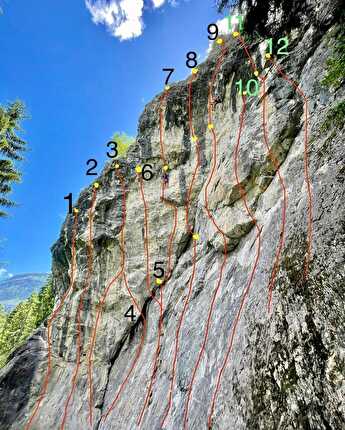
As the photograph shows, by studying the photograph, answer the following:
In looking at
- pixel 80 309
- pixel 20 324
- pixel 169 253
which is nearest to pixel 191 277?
pixel 169 253

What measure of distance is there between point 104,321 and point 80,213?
5.78m

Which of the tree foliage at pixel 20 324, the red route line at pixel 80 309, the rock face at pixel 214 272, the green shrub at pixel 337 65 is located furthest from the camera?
the tree foliage at pixel 20 324

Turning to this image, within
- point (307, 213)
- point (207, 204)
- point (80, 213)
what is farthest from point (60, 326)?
point (307, 213)

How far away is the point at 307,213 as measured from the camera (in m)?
5.52

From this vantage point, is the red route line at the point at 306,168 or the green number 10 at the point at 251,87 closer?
the red route line at the point at 306,168

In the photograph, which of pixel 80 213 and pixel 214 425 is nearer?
pixel 214 425

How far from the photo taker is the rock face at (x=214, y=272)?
440 cm

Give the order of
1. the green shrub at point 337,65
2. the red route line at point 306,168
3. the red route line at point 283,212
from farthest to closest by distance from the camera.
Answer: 1. the green shrub at point 337,65
2. the red route line at point 283,212
3. the red route line at point 306,168

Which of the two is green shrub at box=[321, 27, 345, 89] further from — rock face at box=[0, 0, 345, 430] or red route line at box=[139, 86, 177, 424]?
red route line at box=[139, 86, 177, 424]

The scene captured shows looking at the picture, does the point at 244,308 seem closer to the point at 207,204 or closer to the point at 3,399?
the point at 207,204

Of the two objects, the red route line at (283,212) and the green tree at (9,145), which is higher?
the green tree at (9,145)

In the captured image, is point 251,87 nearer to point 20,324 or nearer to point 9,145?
point 9,145

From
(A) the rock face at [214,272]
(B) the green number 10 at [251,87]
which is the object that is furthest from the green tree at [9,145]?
(B) the green number 10 at [251,87]

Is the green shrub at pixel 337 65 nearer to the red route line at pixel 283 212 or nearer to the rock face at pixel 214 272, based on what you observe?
the rock face at pixel 214 272
